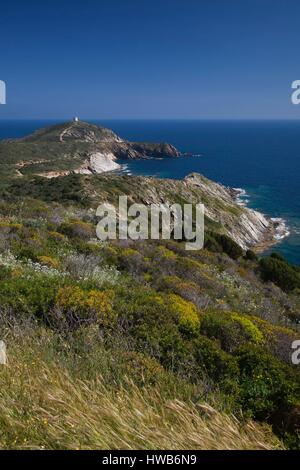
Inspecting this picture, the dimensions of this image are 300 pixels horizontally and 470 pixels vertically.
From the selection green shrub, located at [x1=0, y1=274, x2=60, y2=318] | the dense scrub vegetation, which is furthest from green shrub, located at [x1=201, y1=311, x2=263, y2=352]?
green shrub, located at [x1=0, y1=274, x2=60, y2=318]

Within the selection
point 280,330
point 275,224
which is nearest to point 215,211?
point 275,224

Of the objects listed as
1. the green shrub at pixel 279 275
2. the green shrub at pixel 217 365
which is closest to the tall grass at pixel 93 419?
the green shrub at pixel 217 365

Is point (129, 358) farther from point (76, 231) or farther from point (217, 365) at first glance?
point (76, 231)

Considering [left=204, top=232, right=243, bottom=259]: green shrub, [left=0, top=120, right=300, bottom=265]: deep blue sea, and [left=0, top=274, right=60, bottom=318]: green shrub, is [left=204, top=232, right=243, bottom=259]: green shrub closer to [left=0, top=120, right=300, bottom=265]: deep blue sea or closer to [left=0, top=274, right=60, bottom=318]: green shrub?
[left=0, top=120, right=300, bottom=265]: deep blue sea

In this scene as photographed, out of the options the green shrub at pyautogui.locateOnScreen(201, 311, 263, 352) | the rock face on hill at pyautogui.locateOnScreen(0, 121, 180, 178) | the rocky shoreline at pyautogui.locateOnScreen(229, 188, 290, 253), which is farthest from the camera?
the rock face on hill at pyautogui.locateOnScreen(0, 121, 180, 178)
